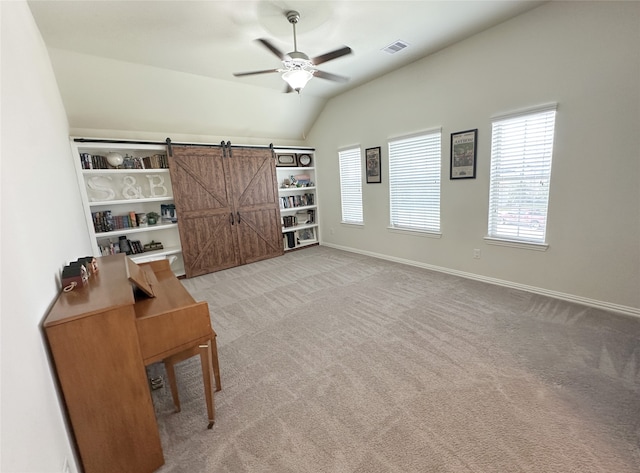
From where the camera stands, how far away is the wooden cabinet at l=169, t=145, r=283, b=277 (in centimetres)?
452

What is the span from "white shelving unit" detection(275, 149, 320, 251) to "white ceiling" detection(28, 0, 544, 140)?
1.40 metres

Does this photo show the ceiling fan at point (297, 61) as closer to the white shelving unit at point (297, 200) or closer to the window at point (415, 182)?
the window at point (415, 182)

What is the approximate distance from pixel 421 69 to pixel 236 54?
2.50m

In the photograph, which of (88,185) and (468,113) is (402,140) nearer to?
(468,113)

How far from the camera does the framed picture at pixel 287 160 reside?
18.9 feet

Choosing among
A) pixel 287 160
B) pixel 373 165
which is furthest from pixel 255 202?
pixel 373 165

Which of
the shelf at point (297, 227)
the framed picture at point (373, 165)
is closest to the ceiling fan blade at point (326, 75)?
the framed picture at point (373, 165)

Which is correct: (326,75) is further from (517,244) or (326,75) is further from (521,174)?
(517,244)

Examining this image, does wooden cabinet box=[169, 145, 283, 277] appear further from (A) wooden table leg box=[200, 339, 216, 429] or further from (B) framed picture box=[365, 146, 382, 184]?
(A) wooden table leg box=[200, 339, 216, 429]

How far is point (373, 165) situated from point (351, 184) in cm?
71

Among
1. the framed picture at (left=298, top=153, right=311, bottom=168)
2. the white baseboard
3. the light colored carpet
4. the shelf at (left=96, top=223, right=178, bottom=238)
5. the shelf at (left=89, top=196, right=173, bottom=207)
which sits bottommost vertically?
A: the light colored carpet

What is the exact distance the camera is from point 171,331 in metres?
1.52

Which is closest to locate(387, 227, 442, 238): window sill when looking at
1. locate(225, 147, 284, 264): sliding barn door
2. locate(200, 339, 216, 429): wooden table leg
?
locate(225, 147, 284, 264): sliding barn door

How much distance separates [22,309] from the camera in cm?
98
